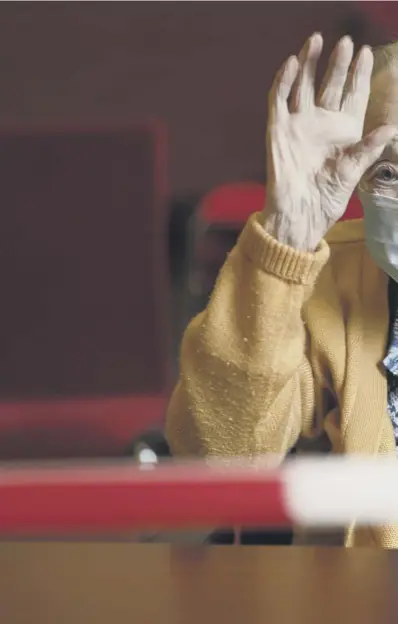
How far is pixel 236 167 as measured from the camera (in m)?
1.68

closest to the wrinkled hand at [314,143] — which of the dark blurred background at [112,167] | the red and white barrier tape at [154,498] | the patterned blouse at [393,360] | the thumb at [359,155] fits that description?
the thumb at [359,155]

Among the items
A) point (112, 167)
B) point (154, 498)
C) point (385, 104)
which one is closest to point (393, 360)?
point (385, 104)

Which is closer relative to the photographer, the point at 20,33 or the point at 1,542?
the point at 1,542

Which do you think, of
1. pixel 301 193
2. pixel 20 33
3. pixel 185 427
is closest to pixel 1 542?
pixel 185 427

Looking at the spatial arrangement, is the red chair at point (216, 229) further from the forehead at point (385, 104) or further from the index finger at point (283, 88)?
the index finger at point (283, 88)

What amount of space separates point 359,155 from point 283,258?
0.08m

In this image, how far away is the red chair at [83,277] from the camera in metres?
1.62

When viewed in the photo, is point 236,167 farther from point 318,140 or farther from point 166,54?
point 318,140

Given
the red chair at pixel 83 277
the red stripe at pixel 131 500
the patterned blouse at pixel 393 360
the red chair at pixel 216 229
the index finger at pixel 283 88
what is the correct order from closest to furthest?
1. the red stripe at pixel 131 500
2. the index finger at pixel 283 88
3. the patterned blouse at pixel 393 360
4. the red chair at pixel 216 229
5. the red chair at pixel 83 277

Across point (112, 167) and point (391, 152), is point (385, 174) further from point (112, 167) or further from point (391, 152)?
point (112, 167)

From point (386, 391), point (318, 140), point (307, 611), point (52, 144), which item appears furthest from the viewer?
point (52, 144)

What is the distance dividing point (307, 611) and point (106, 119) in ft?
4.40

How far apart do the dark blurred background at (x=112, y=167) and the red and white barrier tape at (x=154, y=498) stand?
4.33ft

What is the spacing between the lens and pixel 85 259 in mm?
1638
